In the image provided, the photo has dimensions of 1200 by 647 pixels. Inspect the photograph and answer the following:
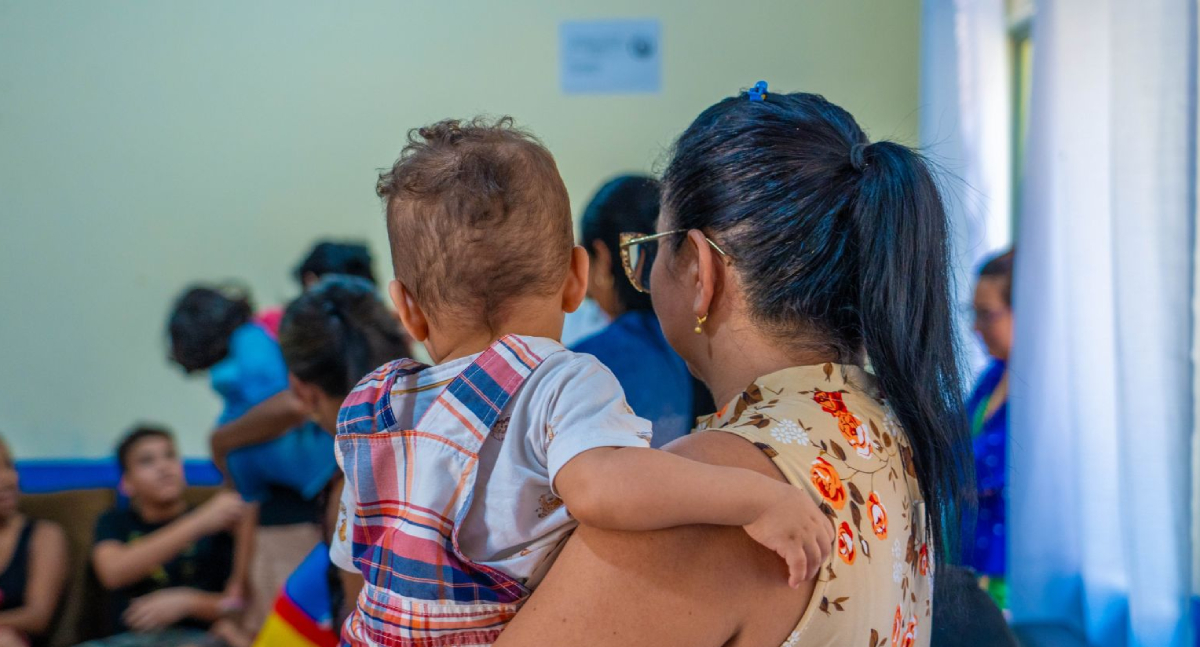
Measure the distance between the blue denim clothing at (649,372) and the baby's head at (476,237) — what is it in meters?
0.92

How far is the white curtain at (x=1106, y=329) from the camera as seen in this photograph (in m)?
2.20

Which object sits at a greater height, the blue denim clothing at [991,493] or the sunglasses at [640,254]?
the sunglasses at [640,254]

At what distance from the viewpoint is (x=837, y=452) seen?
96 cm

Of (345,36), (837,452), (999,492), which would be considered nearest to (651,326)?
(837,452)

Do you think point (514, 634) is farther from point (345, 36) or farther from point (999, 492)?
point (345, 36)

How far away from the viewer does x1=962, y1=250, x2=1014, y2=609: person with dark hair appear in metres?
3.04

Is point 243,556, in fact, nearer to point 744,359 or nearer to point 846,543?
point 744,359

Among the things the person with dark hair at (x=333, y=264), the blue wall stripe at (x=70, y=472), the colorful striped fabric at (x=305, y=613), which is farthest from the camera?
the blue wall stripe at (x=70, y=472)

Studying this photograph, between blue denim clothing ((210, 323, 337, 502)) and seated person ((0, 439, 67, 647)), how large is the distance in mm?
723

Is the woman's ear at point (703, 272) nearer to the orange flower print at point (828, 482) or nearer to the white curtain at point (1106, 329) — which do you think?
the orange flower print at point (828, 482)

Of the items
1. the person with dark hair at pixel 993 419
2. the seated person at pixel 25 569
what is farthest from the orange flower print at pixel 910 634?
the seated person at pixel 25 569

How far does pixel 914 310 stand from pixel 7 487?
3125 millimetres

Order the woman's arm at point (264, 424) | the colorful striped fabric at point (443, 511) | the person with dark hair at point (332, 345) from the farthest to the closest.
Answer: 1. the woman's arm at point (264, 424)
2. the person with dark hair at point (332, 345)
3. the colorful striped fabric at point (443, 511)

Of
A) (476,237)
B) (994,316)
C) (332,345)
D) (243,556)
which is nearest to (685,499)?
(476,237)
